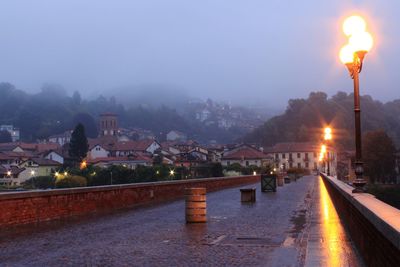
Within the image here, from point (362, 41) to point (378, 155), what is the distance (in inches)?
4643

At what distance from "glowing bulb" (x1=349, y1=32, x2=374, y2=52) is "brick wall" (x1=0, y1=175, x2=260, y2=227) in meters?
8.85

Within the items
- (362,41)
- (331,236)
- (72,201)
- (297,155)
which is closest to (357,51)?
(362,41)

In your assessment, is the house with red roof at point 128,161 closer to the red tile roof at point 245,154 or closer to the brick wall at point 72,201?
the red tile roof at point 245,154

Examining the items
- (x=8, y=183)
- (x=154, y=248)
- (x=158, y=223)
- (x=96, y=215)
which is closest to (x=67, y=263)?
(x=154, y=248)

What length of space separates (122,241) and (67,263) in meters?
2.91

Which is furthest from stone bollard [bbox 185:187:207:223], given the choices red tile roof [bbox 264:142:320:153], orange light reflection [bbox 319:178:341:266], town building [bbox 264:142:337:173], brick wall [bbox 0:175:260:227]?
red tile roof [bbox 264:142:320:153]

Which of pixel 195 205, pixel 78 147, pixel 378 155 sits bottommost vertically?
pixel 195 205

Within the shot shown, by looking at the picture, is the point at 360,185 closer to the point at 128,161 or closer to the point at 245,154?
the point at 128,161

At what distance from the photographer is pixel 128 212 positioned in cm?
2055

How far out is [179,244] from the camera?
38.0ft

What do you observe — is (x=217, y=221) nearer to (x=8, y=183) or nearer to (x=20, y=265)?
(x=20, y=265)

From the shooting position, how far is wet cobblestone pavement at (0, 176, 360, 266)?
9438mm

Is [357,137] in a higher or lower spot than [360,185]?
higher

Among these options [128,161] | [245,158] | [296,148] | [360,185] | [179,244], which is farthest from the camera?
[296,148]
